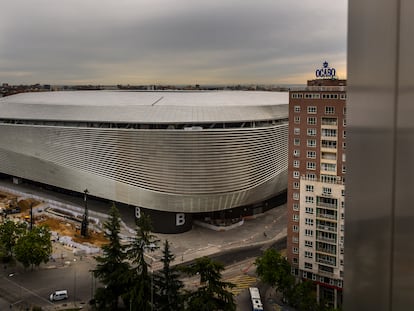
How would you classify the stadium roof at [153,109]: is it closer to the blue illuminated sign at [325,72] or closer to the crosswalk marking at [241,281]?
the blue illuminated sign at [325,72]

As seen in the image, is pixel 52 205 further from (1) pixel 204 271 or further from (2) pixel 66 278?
(1) pixel 204 271

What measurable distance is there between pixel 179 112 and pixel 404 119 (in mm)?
32093

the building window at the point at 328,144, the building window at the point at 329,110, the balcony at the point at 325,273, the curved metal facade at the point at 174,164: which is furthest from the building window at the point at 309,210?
the curved metal facade at the point at 174,164

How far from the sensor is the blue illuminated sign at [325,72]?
91.7 feet

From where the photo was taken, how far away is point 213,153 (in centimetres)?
3188

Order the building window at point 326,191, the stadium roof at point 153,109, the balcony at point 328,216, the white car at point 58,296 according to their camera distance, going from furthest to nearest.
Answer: the stadium roof at point 153,109 < the building window at point 326,191 < the balcony at point 328,216 < the white car at point 58,296

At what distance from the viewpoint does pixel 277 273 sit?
22.5m

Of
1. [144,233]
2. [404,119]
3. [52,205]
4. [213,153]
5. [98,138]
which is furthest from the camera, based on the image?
[52,205]

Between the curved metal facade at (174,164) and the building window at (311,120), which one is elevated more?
the building window at (311,120)

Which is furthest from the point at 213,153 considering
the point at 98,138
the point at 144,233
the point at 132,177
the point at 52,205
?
the point at 52,205

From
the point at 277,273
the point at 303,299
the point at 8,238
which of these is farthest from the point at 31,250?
the point at 303,299

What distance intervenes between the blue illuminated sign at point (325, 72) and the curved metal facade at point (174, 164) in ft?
24.3

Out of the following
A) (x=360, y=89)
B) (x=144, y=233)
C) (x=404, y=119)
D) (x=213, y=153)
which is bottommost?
(x=144, y=233)

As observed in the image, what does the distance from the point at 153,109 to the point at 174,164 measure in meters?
5.33
